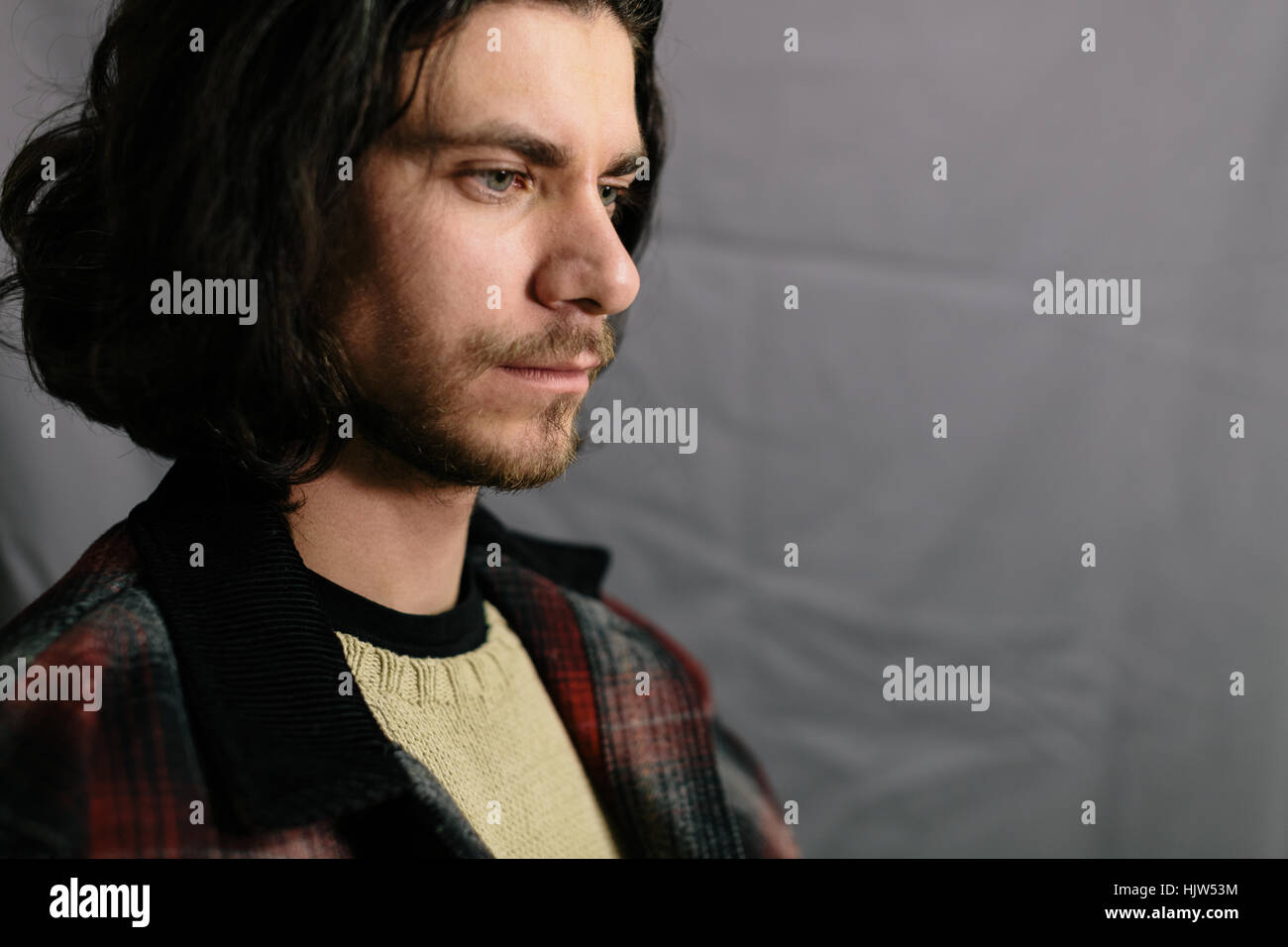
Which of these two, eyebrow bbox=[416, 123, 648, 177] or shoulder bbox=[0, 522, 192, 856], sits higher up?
eyebrow bbox=[416, 123, 648, 177]

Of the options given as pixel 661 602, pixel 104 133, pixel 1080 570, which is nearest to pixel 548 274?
pixel 104 133

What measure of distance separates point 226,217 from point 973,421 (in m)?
1.51

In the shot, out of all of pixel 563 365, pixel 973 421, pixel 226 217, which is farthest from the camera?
pixel 973 421

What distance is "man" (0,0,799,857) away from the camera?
1142 mm

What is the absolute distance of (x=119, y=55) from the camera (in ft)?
4.42

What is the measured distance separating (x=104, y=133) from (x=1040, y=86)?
5.23 feet

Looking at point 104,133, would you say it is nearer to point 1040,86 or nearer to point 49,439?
point 49,439

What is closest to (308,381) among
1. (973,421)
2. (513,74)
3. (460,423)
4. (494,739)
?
(460,423)

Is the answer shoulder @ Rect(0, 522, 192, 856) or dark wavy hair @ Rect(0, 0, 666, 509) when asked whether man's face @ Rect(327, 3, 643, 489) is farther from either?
shoulder @ Rect(0, 522, 192, 856)

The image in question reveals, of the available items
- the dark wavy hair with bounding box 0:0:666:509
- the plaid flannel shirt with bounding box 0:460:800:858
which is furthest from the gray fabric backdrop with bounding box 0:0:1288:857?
the plaid flannel shirt with bounding box 0:460:800:858

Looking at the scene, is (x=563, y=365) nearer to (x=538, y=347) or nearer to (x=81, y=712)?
(x=538, y=347)

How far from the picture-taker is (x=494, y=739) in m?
1.44

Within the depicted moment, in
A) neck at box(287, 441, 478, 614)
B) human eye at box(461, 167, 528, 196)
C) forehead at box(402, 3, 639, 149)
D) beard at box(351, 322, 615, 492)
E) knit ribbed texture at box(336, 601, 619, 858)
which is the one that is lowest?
knit ribbed texture at box(336, 601, 619, 858)

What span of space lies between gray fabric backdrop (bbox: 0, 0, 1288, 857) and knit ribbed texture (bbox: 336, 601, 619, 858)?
0.68 metres
